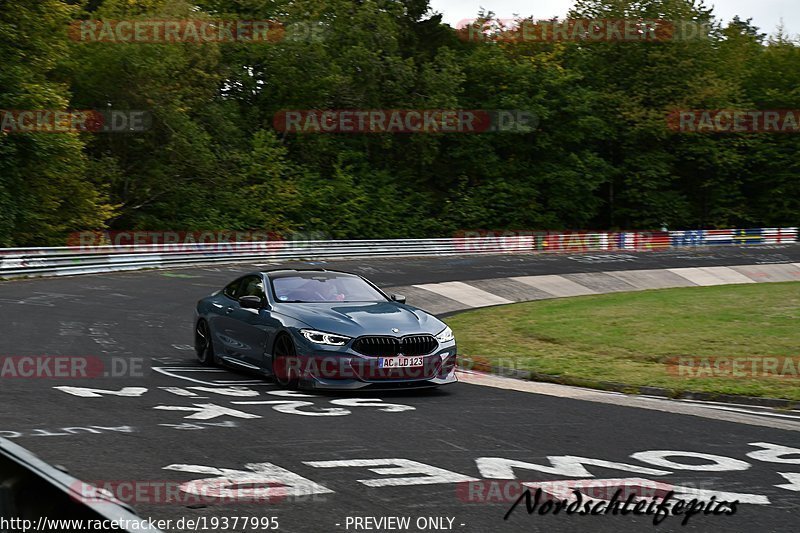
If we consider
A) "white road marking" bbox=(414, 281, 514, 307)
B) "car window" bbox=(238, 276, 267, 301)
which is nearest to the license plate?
"car window" bbox=(238, 276, 267, 301)

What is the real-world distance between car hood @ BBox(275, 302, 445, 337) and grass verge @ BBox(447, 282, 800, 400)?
320 centimetres

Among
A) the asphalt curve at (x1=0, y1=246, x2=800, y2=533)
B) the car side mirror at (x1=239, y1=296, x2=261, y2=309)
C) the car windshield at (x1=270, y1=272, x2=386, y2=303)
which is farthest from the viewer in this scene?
the car windshield at (x1=270, y1=272, x2=386, y2=303)

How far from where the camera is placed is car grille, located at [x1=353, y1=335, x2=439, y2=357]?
11219 mm

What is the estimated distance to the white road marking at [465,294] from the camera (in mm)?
30031

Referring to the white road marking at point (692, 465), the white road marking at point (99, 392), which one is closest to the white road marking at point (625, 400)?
the white road marking at point (692, 465)

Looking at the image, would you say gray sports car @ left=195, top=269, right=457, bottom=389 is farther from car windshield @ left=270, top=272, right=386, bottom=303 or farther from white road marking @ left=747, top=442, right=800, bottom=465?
white road marking @ left=747, top=442, right=800, bottom=465

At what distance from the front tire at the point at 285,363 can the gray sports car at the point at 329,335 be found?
11 millimetres

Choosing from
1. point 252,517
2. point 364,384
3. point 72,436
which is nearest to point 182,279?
point 364,384

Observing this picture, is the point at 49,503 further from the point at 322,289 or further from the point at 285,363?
the point at 322,289

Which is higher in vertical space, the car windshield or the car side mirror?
the car windshield

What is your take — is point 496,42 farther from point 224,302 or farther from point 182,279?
point 224,302

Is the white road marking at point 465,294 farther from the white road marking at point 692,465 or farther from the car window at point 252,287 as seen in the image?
the white road marking at point 692,465

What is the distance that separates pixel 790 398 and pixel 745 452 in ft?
13.9

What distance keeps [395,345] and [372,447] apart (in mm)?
3395
